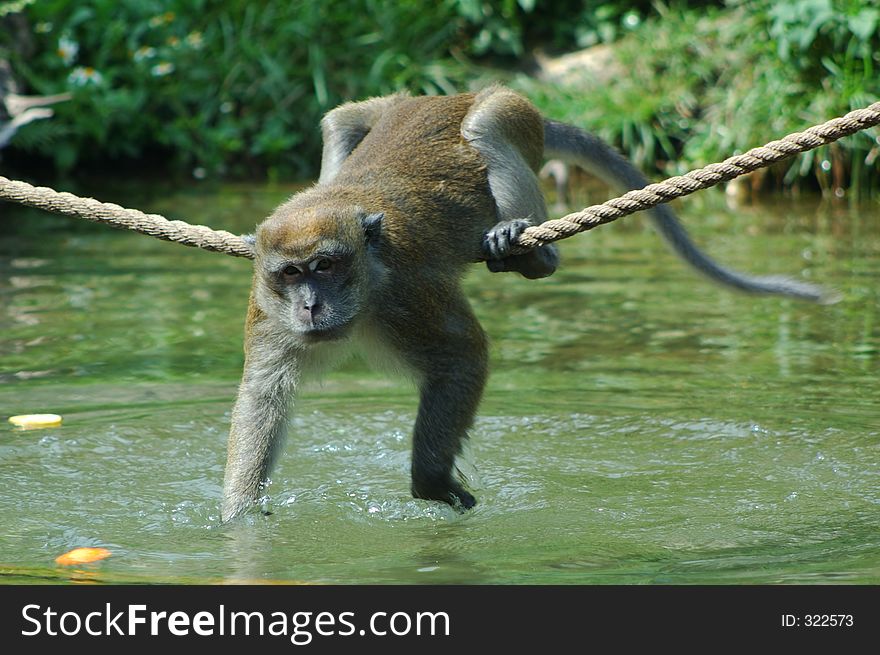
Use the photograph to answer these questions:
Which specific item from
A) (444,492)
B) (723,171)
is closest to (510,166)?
(723,171)

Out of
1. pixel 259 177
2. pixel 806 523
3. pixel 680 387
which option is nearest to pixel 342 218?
pixel 806 523

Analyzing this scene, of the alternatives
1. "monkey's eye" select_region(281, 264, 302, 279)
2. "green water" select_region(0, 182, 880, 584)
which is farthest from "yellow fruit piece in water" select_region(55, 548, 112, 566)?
"monkey's eye" select_region(281, 264, 302, 279)

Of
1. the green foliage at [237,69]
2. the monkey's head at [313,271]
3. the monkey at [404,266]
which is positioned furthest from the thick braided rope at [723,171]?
the green foliage at [237,69]

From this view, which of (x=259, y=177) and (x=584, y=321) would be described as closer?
(x=584, y=321)

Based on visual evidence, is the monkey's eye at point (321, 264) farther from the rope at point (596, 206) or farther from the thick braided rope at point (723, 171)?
the thick braided rope at point (723, 171)

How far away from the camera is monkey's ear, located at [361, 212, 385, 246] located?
17.7 ft

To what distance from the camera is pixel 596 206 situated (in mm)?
A: 5363

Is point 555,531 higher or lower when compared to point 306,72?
lower

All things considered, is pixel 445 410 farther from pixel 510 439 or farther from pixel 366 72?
pixel 366 72

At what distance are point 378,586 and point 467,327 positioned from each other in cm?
161

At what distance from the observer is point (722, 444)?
6.66m

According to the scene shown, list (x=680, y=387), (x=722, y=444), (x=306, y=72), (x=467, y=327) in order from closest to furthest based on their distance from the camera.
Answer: (x=467, y=327) → (x=722, y=444) → (x=680, y=387) → (x=306, y=72)

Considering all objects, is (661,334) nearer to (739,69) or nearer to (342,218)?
(342,218)

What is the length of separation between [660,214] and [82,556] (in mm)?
3535
